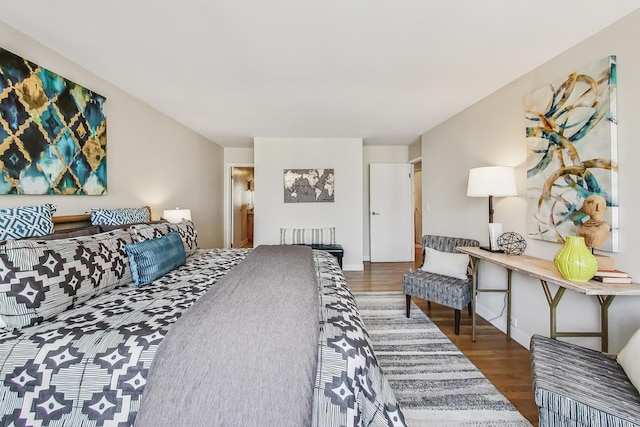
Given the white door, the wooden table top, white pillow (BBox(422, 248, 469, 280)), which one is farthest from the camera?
the white door

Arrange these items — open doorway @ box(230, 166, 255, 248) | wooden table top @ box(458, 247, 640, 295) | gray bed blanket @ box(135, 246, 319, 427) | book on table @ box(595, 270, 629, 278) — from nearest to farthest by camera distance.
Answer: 1. gray bed blanket @ box(135, 246, 319, 427)
2. wooden table top @ box(458, 247, 640, 295)
3. book on table @ box(595, 270, 629, 278)
4. open doorway @ box(230, 166, 255, 248)

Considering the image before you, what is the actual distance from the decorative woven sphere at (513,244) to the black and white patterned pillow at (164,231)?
277cm

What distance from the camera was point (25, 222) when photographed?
1.58 meters

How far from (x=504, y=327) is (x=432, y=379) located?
1.28m

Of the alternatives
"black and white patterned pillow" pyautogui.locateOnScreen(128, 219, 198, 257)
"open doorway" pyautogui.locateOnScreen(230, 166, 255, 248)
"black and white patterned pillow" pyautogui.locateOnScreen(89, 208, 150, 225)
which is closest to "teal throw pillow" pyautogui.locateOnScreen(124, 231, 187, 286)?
A: "black and white patterned pillow" pyautogui.locateOnScreen(128, 219, 198, 257)

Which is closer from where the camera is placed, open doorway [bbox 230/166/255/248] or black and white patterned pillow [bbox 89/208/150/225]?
black and white patterned pillow [bbox 89/208/150/225]

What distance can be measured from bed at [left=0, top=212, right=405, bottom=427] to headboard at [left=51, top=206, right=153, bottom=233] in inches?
36.2

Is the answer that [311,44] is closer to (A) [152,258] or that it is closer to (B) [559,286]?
(A) [152,258]

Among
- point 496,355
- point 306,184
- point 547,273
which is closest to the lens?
point 547,273

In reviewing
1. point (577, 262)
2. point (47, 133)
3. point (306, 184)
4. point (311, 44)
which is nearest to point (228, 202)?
point (306, 184)

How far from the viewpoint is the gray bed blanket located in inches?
35.1

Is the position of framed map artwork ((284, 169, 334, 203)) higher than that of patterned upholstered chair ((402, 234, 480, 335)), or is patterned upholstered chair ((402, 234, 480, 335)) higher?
framed map artwork ((284, 169, 334, 203))

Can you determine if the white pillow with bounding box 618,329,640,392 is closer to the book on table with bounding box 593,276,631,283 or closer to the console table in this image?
the console table

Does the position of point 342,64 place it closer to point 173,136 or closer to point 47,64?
point 47,64
